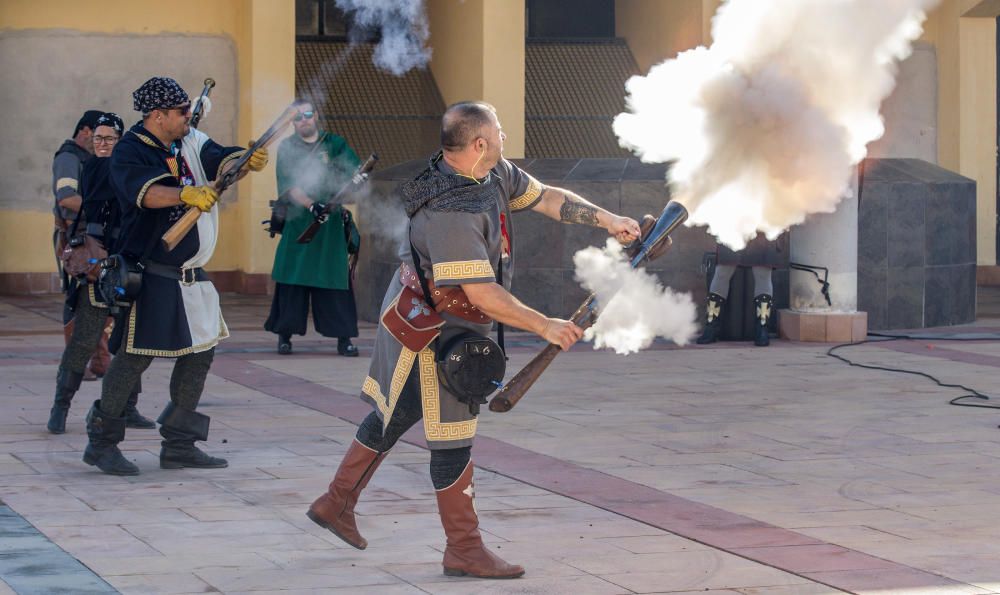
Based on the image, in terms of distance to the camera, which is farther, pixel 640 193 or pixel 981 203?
pixel 981 203

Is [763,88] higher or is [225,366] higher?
[763,88]

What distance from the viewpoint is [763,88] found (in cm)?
693

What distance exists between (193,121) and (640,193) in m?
6.33

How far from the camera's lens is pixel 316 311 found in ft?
39.3

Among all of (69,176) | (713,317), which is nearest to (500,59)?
(713,317)

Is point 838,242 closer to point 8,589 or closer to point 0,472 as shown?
point 0,472

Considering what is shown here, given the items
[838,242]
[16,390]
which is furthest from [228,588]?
[838,242]

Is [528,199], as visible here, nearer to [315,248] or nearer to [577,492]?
[577,492]

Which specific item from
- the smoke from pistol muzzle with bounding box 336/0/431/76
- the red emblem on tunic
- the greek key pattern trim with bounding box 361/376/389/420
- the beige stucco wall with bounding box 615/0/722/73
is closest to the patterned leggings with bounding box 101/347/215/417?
the greek key pattern trim with bounding box 361/376/389/420

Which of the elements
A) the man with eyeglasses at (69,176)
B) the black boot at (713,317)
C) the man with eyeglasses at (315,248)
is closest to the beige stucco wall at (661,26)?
the black boot at (713,317)

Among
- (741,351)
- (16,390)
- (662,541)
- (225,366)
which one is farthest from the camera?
(741,351)

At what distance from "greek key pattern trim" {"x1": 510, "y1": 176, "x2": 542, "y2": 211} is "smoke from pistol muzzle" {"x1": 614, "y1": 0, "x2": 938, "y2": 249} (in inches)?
23.9

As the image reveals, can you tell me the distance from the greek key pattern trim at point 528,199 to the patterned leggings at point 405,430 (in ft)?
2.65

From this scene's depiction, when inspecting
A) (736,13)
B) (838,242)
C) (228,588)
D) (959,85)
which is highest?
(959,85)
